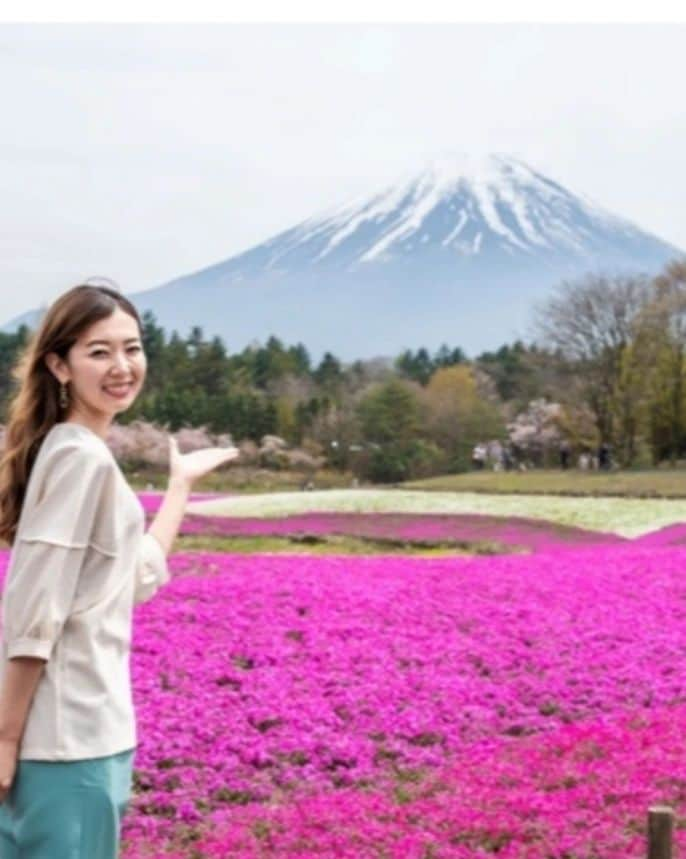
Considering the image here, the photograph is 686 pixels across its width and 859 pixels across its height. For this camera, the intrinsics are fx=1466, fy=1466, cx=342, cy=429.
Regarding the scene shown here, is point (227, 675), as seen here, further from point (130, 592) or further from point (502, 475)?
point (502, 475)

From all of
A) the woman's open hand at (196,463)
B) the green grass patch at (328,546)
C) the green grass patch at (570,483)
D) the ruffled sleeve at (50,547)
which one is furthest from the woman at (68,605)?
the green grass patch at (570,483)

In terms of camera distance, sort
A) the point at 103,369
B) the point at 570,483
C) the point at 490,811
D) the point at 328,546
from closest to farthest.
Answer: the point at 103,369 < the point at 490,811 < the point at 328,546 < the point at 570,483

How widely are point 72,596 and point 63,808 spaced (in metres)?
A: 0.41

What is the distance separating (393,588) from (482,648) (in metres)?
2.08

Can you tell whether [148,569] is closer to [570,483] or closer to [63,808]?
[63,808]

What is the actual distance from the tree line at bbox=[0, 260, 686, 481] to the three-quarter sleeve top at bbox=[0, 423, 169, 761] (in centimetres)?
2655

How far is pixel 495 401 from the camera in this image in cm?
3547

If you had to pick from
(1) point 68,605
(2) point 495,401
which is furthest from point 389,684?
(2) point 495,401

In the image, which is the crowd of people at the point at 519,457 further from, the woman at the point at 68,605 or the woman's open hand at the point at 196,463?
the woman at the point at 68,605

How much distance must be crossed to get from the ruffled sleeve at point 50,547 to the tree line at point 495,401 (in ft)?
87.3

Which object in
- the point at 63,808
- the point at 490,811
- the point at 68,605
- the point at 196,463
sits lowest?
the point at 490,811

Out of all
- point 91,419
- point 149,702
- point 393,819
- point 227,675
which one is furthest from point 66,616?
point 227,675

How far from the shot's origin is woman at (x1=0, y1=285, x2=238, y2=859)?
2.77 m

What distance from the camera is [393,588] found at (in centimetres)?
1136
